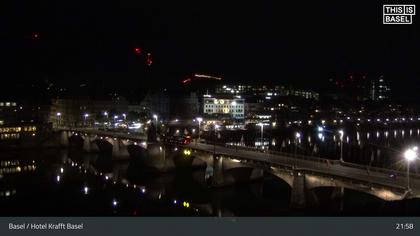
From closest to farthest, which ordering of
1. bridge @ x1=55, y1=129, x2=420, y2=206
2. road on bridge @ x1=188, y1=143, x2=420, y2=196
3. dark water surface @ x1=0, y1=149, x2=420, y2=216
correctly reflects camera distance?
bridge @ x1=55, y1=129, x2=420, y2=206, road on bridge @ x1=188, y1=143, x2=420, y2=196, dark water surface @ x1=0, y1=149, x2=420, y2=216

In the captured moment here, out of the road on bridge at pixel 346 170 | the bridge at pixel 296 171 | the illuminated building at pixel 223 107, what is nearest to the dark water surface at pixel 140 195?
the bridge at pixel 296 171

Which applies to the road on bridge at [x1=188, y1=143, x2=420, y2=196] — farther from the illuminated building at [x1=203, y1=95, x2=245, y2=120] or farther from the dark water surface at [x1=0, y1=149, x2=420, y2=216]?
the illuminated building at [x1=203, y1=95, x2=245, y2=120]

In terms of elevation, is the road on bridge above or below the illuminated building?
below

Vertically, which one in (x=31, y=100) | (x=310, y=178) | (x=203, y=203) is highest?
(x=31, y=100)

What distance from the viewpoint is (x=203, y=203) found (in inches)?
1727

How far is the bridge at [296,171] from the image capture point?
3144cm

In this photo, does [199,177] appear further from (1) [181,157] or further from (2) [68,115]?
(2) [68,115]

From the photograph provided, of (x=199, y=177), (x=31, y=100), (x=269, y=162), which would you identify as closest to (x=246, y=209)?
(x=269, y=162)

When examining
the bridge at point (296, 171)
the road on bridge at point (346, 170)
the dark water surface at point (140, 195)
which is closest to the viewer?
the bridge at point (296, 171)

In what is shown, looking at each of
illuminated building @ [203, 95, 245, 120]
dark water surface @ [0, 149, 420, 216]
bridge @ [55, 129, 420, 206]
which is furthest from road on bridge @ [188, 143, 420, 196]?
illuminated building @ [203, 95, 245, 120]

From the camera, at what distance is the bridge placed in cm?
3144

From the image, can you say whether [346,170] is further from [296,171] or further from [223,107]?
[223,107]

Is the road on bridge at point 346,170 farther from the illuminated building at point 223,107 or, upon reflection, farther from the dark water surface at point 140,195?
the illuminated building at point 223,107
